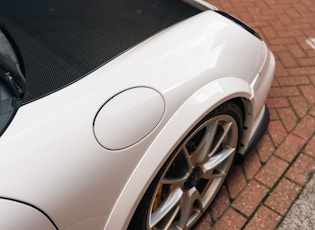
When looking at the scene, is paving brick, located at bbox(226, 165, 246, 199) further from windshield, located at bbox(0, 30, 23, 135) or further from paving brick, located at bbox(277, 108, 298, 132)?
windshield, located at bbox(0, 30, 23, 135)

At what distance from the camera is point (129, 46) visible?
58.2 inches

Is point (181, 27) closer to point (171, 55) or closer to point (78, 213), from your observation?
point (171, 55)

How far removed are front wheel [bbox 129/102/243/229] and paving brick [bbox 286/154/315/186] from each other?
2.04ft

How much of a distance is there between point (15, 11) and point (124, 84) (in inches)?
25.1

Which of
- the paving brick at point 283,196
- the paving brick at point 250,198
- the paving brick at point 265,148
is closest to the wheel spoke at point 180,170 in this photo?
the paving brick at point 250,198

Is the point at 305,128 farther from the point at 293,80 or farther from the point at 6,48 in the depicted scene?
the point at 6,48

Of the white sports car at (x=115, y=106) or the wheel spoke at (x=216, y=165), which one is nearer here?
the white sports car at (x=115, y=106)

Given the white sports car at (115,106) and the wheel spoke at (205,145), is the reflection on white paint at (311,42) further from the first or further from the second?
the wheel spoke at (205,145)

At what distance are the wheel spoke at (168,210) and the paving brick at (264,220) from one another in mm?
622

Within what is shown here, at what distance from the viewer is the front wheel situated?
4.76 feet

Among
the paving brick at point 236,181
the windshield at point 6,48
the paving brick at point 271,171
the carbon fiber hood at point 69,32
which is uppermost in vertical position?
the windshield at point 6,48

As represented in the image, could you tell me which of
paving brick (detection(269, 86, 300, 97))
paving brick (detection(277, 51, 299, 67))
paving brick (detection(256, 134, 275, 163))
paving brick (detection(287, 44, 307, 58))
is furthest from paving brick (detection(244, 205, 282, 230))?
paving brick (detection(287, 44, 307, 58))

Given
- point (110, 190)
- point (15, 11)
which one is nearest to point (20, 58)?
point (15, 11)

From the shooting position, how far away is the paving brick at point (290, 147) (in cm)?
250
